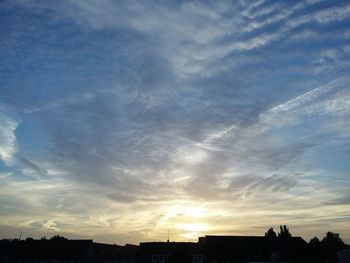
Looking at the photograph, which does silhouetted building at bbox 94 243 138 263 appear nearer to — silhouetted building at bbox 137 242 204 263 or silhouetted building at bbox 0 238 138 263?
silhouetted building at bbox 0 238 138 263

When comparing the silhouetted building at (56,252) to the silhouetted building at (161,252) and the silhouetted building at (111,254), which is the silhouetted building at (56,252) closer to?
the silhouetted building at (111,254)

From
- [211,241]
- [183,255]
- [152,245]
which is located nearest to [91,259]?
[152,245]

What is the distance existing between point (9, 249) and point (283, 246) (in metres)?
72.0

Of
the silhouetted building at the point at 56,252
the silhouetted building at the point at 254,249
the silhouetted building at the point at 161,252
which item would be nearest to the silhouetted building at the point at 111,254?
the silhouetted building at the point at 56,252

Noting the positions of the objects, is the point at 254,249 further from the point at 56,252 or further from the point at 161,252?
the point at 56,252

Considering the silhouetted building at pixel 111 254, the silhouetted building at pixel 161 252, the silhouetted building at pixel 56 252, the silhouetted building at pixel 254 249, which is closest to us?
the silhouetted building at pixel 254 249

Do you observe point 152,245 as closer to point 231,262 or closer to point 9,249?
point 231,262

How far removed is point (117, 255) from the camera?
10538 centimetres

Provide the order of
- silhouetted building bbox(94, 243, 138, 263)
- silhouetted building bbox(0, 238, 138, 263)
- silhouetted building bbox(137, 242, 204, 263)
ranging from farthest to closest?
silhouetted building bbox(94, 243, 138, 263) → silhouetted building bbox(0, 238, 138, 263) → silhouetted building bbox(137, 242, 204, 263)

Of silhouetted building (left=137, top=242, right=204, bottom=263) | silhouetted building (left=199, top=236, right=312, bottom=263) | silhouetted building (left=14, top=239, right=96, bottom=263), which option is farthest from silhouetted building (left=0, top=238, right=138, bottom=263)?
silhouetted building (left=199, top=236, right=312, bottom=263)

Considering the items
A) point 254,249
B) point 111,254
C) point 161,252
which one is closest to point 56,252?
point 111,254

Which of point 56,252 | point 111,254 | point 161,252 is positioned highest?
point 111,254

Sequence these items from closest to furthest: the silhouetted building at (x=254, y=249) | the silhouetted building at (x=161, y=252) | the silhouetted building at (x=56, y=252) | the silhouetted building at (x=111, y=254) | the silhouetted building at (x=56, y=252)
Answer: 1. the silhouetted building at (x=254, y=249)
2. the silhouetted building at (x=161, y=252)
3. the silhouetted building at (x=56, y=252)
4. the silhouetted building at (x=56, y=252)
5. the silhouetted building at (x=111, y=254)

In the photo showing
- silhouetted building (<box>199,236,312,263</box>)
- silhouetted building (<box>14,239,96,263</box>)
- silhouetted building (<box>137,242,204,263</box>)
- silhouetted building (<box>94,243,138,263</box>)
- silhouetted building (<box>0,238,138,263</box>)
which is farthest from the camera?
silhouetted building (<box>94,243,138,263</box>)
